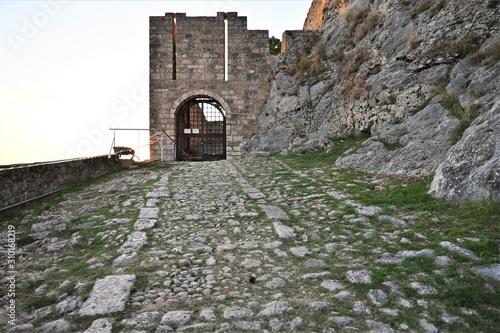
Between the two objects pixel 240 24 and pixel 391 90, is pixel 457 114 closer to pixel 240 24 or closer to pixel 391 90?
pixel 391 90

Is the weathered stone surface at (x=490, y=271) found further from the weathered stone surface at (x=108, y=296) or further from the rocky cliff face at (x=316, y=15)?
the rocky cliff face at (x=316, y=15)

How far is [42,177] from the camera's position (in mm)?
7707

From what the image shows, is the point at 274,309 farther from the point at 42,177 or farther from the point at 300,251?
the point at 42,177

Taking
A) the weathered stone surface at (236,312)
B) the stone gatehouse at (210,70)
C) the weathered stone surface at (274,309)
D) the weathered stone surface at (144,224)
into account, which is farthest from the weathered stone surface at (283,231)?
the stone gatehouse at (210,70)

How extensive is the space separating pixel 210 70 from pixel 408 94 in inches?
446

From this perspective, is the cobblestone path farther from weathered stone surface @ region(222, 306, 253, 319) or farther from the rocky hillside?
the rocky hillside

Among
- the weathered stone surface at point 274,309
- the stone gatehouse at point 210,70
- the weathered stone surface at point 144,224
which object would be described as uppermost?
the stone gatehouse at point 210,70

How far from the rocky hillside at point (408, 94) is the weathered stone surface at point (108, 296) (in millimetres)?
4217

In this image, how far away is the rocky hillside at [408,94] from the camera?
5.20 meters

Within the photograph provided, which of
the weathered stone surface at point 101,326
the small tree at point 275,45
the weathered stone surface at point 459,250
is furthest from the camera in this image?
the small tree at point 275,45

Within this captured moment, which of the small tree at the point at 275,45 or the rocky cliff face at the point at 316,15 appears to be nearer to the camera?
the rocky cliff face at the point at 316,15

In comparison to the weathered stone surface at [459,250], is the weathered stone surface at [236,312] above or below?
below

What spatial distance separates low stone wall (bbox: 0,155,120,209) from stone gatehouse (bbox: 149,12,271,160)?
774 cm

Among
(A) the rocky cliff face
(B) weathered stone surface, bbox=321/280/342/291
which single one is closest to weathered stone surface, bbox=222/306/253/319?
(B) weathered stone surface, bbox=321/280/342/291
